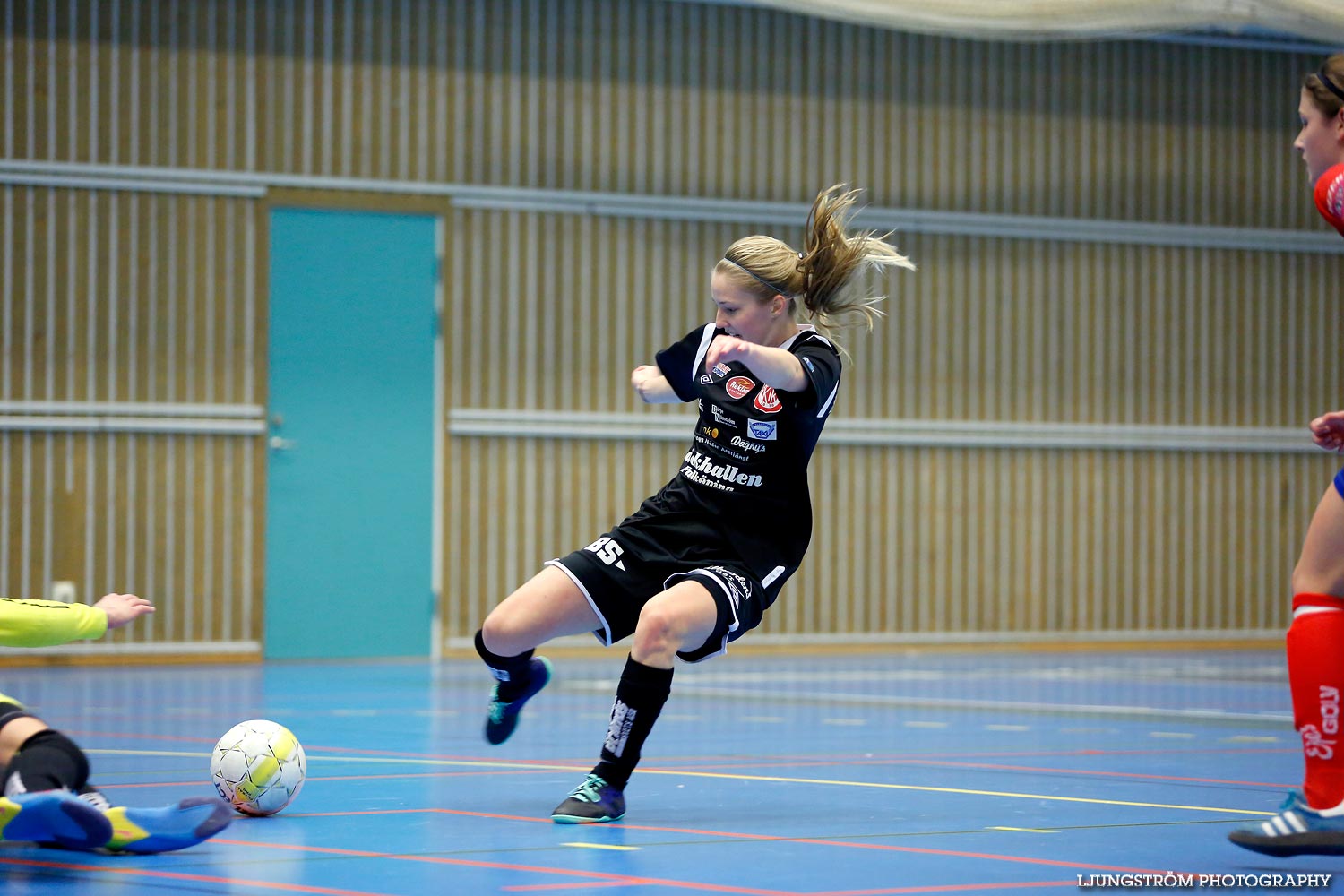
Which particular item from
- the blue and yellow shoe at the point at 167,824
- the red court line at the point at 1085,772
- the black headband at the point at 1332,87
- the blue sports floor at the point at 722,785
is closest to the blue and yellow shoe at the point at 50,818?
the blue sports floor at the point at 722,785

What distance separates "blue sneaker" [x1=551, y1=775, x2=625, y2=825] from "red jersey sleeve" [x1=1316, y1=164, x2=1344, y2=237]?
2.17 metres

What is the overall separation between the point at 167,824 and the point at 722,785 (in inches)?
78.5

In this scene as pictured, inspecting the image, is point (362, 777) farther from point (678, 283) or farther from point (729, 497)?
point (678, 283)

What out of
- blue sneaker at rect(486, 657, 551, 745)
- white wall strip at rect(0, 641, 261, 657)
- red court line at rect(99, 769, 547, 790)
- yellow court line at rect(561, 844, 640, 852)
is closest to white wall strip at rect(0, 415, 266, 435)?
white wall strip at rect(0, 641, 261, 657)

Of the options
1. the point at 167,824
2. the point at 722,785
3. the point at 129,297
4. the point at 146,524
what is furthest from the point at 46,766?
the point at 129,297

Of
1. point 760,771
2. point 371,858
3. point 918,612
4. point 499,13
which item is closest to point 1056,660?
point 918,612

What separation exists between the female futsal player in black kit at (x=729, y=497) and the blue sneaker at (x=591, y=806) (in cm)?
13

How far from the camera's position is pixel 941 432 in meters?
Answer: 14.7

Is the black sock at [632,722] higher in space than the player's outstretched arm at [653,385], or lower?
lower

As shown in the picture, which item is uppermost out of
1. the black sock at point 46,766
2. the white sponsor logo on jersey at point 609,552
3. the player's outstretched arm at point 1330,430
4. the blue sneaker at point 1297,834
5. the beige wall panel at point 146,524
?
the player's outstretched arm at point 1330,430

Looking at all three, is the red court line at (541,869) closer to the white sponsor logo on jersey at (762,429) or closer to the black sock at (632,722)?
the black sock at (632,722)

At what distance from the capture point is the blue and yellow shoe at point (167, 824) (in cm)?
333

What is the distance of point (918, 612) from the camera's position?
14.6 metres

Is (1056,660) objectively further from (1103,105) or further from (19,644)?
(19,644)
